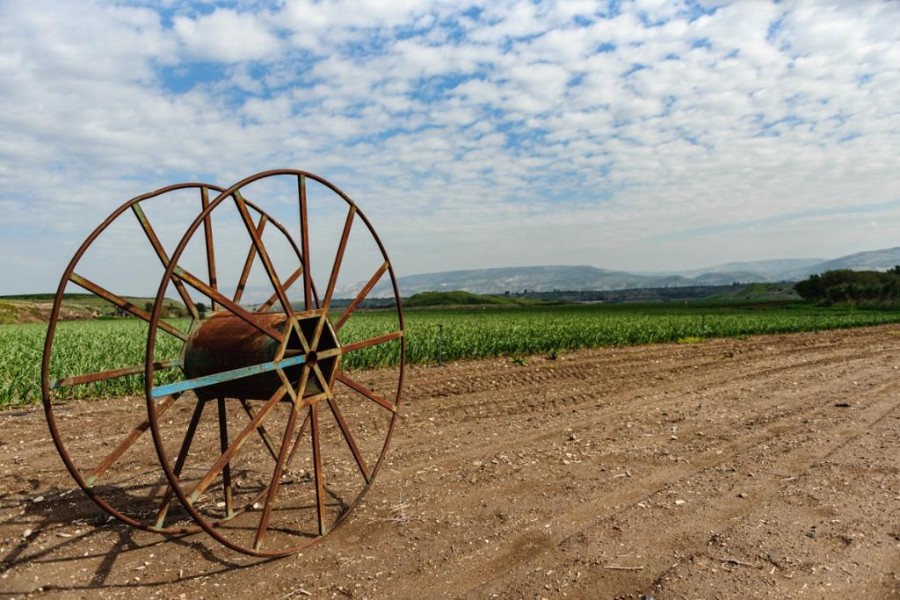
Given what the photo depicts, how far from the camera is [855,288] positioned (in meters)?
65.6

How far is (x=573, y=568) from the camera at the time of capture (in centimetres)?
482

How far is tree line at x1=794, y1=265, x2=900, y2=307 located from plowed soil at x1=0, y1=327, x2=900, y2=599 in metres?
60.2

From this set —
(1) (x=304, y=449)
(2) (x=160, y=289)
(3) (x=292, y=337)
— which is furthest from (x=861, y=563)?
(1) (x=304, y=449)

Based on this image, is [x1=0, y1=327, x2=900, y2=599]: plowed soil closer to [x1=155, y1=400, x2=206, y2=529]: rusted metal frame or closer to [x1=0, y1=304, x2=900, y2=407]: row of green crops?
[x1=155, y1=400, x2=206, y2=529]: rusted metal frame

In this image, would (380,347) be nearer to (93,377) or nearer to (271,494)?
(271,494)

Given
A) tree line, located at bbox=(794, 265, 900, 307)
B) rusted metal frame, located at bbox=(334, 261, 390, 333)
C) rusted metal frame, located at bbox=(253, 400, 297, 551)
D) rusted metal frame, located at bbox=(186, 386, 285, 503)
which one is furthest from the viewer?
tree line, located at bbox=(794, 265, 900, 307)

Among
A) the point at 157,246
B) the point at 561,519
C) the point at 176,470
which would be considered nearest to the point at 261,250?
the point at 157,246

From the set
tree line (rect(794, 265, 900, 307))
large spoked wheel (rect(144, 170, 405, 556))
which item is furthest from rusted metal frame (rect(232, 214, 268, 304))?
tree line (rect(794, 265, 900, 307))

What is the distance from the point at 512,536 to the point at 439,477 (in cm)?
186

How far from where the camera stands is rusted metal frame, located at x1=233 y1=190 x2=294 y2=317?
5.08 meters

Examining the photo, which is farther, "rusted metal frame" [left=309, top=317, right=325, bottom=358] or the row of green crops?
the row of green crops

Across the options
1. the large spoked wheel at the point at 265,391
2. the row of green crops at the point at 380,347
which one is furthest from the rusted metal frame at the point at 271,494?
the row of green crops at the point at 380,347

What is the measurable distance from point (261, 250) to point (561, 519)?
3.74 meters

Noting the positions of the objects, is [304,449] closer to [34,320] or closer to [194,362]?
[194,362]
